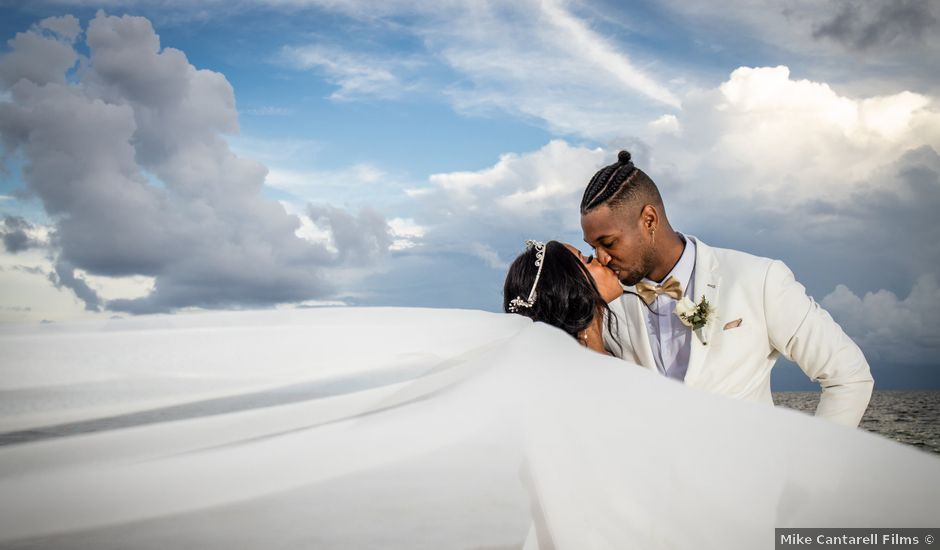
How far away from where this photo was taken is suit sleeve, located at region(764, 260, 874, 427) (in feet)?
13.3

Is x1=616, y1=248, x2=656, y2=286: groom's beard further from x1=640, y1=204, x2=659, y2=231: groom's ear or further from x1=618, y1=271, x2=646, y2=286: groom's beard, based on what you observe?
x1=640, y1=204, x2=659, y2=231: groom's ear

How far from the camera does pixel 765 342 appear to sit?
4.27m

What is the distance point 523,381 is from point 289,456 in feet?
2.66

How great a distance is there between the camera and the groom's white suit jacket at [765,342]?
13.3 ft

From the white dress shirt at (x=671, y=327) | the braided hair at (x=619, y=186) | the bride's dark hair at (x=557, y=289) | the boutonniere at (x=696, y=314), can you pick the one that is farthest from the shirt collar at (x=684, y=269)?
the bride's dark hair at (x=557, y=289)

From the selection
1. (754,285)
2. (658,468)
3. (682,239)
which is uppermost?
(682,239)

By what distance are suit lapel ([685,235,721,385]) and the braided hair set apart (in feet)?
Result: 1.50

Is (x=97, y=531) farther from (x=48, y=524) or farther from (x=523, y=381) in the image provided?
(x=523, y=381)

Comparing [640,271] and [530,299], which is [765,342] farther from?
[530,299]

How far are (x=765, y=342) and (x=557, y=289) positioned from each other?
139cm

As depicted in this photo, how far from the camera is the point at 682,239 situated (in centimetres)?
463

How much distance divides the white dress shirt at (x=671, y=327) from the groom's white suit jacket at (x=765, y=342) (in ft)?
0.32

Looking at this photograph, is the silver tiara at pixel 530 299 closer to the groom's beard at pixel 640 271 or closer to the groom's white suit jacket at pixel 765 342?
the groom's beard at pixel 640 271

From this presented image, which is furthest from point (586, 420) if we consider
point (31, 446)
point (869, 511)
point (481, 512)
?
point (31, 446)
